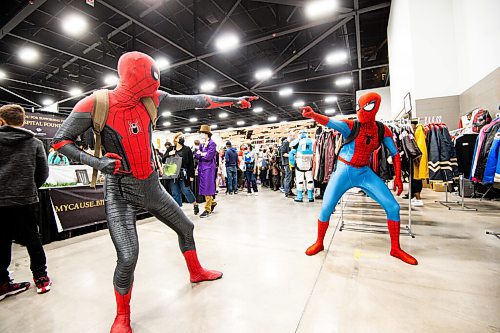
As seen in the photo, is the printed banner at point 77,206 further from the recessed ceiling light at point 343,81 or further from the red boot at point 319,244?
the recessed ceiling light at point 343,81

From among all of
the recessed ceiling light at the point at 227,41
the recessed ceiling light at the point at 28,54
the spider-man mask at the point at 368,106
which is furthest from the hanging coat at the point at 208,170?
the recessed ceiling light at the point at 28,54

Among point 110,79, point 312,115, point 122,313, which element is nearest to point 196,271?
point 122,313

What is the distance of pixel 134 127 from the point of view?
1.42m

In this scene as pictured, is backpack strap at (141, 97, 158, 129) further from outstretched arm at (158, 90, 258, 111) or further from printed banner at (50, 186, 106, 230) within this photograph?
printed banner at (50, 186, 106, 230)

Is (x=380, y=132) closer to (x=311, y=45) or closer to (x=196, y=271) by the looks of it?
(x=196, y=271)

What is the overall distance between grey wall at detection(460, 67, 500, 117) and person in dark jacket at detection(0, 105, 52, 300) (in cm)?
571

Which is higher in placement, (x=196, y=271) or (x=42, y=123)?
(x=42, y=123)

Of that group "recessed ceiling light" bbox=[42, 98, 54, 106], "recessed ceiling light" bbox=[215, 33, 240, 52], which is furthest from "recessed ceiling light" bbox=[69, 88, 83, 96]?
"recessed ceiling light" bbox=[215, 33, 240, 52]

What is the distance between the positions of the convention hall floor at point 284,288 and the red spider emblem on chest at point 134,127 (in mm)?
1183

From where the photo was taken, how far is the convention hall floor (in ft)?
4.58

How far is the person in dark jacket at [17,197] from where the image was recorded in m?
1.86

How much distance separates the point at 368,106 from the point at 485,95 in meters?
3.01

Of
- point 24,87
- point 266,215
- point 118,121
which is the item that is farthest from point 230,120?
point 118,121

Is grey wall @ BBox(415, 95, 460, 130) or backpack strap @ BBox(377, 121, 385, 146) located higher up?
grey wall @ BBox(415, 95, 460, 130)
